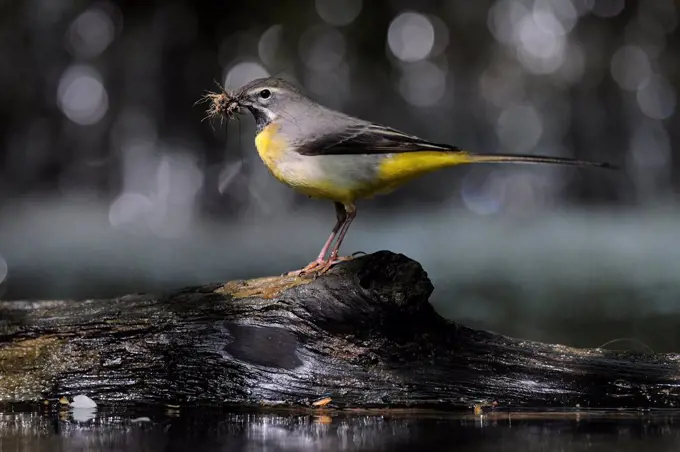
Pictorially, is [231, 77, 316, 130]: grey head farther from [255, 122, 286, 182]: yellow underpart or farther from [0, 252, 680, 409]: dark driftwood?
[0, 252, 680, 409]: dark driftwood

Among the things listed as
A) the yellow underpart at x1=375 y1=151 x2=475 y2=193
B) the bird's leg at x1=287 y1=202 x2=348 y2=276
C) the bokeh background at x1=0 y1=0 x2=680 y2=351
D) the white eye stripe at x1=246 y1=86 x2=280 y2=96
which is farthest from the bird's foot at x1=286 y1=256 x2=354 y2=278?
the bokeh background at x1=0 y1=0 x2=680 y2=351

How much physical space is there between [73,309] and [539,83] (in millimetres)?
12859

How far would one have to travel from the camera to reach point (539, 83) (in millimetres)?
16500

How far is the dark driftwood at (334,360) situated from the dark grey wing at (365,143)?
3.01 feet

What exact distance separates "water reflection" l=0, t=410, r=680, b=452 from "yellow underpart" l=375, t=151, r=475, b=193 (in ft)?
5.02

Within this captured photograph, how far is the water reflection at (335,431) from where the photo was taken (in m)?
3.67

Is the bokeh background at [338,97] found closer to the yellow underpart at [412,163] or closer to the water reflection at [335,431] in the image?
the yellow underpart at [412,163]

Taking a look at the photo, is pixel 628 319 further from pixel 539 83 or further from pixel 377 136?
pixel 539 83

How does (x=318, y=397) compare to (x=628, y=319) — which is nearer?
→ (x=318, y=397)

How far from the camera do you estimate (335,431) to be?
3.95m

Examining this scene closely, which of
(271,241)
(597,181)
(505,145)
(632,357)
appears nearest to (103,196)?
(271,241)

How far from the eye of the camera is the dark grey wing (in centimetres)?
532

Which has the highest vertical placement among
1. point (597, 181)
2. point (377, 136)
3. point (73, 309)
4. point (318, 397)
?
point (597, 181)

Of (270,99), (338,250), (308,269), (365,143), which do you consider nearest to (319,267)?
(308,269)
